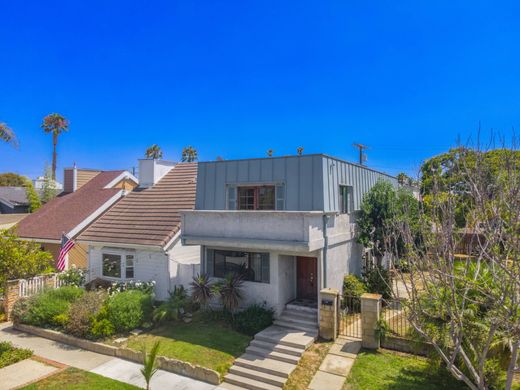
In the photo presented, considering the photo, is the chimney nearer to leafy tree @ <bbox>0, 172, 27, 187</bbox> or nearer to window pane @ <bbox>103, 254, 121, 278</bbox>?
window pane @ <bbox>103, 254, 121, 278</bbox>

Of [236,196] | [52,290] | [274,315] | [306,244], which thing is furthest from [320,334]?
[52,290]

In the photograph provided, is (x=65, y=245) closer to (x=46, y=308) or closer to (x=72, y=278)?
(x=72, y=278)

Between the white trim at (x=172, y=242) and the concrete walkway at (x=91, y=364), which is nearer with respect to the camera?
the concrete walkway at (x=91, y=364)

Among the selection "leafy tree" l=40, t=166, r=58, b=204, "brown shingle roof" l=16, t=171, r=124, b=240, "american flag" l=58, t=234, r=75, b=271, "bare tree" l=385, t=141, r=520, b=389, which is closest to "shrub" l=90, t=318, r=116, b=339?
"american flag" l=58, t=234, r=75, b=271

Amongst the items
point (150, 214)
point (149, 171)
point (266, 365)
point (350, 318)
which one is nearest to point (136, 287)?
point (150, 214)

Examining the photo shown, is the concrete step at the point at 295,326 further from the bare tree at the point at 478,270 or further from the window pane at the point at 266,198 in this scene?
the bare tree at the point at 478,270

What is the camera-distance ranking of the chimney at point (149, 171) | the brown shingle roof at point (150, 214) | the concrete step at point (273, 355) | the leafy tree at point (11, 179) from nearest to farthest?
the concrete step at point (273, 355), the brown shingle roof at point (150, 214), the chimney at point (149, 171), the leafy tree at point (11, 179)

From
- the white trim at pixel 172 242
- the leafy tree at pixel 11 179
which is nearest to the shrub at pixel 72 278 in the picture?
the white trim at pixel 172 242
